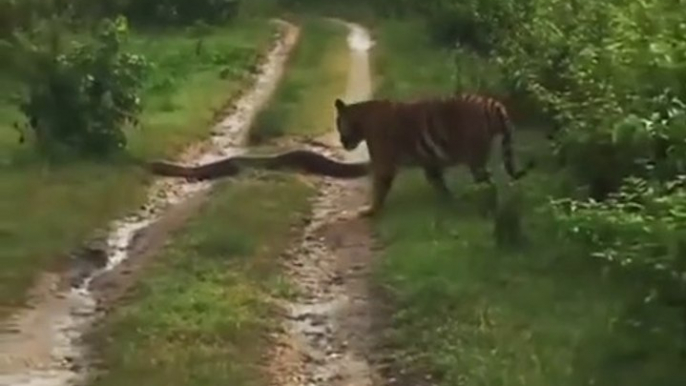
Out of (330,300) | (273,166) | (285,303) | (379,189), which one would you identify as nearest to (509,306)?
(330,300)

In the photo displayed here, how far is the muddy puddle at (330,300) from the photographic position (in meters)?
8.88

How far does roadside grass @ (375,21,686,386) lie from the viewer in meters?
7.73

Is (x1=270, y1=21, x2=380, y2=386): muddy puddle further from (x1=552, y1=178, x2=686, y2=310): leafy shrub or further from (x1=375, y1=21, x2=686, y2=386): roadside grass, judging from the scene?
(x1=552, y1=178, x2=686, y2=310): leafy shrub

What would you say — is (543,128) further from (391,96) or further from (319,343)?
(319,343)

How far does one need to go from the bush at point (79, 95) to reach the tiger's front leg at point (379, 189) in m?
3.49

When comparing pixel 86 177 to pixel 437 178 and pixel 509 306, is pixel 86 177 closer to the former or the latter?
pixel 437 178

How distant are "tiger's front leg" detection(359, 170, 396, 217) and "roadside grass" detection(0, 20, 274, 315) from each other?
1.94 meters

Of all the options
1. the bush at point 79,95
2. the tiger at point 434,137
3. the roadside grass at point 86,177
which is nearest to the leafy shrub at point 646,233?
the roadside grass at point 86,177

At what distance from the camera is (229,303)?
32.9ft

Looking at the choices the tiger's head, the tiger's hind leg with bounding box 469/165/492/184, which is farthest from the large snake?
the tiger's hind leg with bounding box 469/165/492/184

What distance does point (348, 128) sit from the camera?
1415cm

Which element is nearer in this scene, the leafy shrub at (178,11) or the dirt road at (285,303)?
the dirt road at (285,303)

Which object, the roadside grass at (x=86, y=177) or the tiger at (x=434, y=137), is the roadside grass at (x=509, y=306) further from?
the roadside grass at (x=86, y=177)

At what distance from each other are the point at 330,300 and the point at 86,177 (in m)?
4.83
